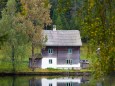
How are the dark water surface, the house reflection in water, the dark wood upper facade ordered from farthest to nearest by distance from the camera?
the dark wood upper facade < the house reflection in water < the dark water surface

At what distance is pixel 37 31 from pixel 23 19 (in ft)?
7.25

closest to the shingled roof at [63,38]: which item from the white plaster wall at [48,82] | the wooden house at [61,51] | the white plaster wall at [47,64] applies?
the wooden house at [61,51]

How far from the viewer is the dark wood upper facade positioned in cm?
5284

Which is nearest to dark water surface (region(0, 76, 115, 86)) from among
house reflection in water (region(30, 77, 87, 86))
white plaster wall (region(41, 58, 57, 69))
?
house reflection in water (region(30, 77, 87, 86))

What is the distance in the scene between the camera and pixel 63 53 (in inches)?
2101

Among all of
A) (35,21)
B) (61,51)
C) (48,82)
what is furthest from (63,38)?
(48,82)

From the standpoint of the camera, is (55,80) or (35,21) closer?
(55,80)

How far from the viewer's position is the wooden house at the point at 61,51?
52.3 metres

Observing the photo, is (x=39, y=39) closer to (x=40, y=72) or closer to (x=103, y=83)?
(x=40, y=72)

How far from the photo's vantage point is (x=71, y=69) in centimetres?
5081

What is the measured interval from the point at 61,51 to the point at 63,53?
0.38 m

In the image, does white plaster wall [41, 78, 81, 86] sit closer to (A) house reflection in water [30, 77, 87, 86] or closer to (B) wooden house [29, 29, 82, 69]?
(A) house reflection in water [30, 77, 87, 86]

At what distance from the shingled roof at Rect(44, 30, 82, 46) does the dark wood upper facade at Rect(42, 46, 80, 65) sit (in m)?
0.61

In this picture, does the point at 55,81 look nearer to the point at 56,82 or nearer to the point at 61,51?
the point at 56,82
